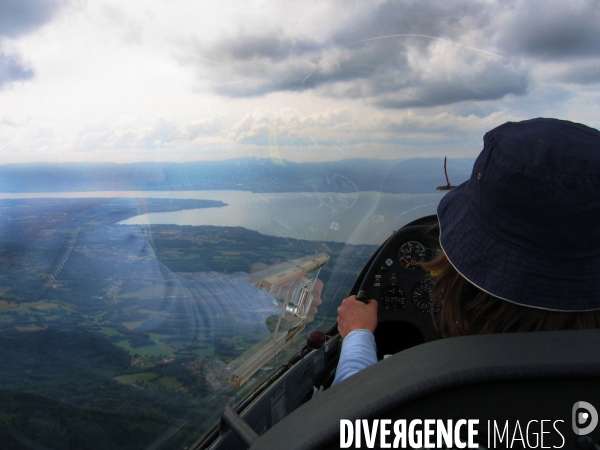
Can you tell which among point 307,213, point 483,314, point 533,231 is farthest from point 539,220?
point 307,213

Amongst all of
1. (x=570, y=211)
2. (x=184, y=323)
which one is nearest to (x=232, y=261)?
(x=184, y=323)

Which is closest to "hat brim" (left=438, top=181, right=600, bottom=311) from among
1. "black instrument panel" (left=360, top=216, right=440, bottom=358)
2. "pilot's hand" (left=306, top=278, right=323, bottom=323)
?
"pilot's hand" (left=306, top=278, right=323, bottom=323)

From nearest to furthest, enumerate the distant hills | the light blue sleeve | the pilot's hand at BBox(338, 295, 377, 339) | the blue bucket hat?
the blue bucket hat → the light blue sleeve → the pilot's hand at BBox(338, 295, 377, 339) → the distant hills

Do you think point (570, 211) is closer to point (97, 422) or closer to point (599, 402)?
point (599, 402)

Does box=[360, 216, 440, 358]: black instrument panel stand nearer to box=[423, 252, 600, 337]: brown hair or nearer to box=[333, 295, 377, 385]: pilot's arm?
box=[333, 295, 377, 385]: pilot's arm

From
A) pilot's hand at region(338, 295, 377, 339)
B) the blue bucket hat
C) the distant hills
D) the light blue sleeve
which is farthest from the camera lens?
the distant hills

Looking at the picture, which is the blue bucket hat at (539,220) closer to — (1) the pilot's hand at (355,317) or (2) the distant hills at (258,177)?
(1) the pilot's hand at (355,317)

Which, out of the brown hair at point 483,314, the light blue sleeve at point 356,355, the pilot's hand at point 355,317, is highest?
the brown hair at point 483,314

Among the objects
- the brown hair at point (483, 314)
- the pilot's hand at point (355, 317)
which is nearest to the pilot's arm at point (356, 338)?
the pilot's hand at point (355, 317)
